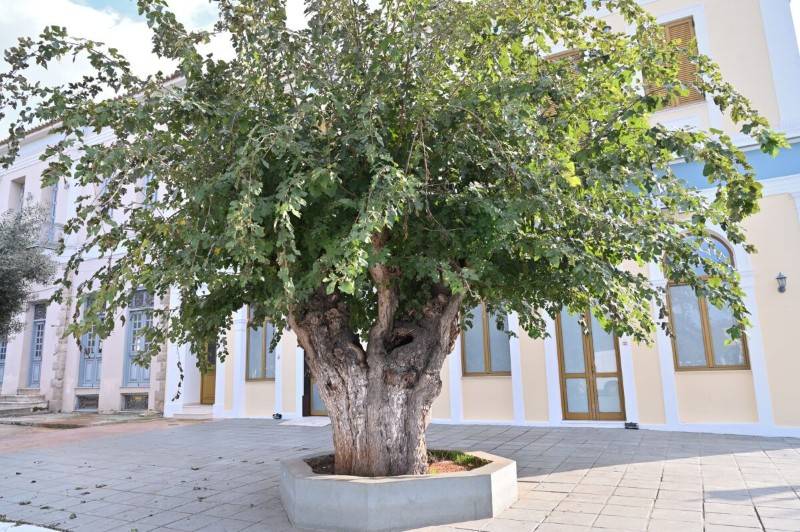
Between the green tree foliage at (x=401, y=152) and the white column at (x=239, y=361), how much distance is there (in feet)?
27.6

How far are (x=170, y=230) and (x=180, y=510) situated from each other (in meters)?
2.67

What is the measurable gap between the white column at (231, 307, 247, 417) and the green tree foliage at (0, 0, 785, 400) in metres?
8.42

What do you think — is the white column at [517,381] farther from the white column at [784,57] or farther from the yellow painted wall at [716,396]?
the white column at [784,57]

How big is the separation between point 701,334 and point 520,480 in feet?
17.1

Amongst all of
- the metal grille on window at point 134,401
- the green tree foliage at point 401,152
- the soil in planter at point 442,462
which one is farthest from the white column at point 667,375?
the metal grille on window at point 134,401

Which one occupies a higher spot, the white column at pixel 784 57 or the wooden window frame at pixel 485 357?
the white column at pixel 784 57

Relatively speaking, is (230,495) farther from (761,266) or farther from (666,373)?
(761,266)

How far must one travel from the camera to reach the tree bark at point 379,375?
4883mm

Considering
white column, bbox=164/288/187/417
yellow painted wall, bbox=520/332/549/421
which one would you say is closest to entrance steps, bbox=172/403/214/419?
white column, bbox=164/288/187/417

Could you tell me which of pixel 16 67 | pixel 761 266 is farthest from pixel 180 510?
pixel 761 266

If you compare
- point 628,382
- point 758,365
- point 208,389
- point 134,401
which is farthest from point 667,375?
point 134,401

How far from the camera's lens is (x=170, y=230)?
4703 mm

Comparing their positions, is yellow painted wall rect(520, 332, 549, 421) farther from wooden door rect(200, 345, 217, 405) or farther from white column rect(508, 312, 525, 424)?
wooden door rect(200, 345, 217, 405)

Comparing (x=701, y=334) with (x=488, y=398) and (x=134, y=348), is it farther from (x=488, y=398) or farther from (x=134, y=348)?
(x=134, y=348)
